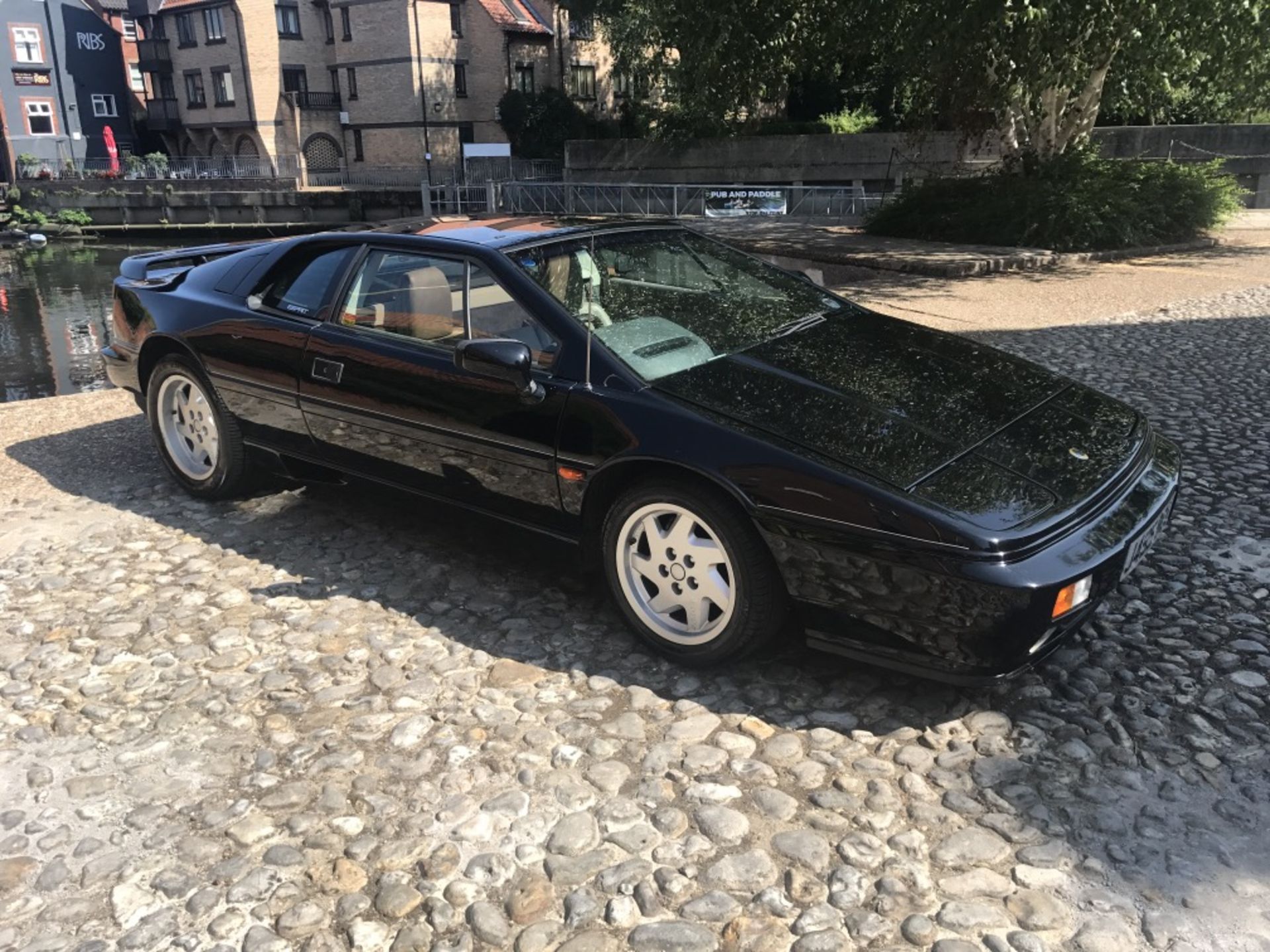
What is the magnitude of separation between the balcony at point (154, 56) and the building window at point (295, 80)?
8.53 metres

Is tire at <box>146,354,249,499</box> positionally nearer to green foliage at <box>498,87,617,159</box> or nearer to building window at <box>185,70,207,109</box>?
green foliage at <box>498,87,617,159</box>

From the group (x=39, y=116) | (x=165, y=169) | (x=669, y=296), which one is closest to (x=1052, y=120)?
(x=669, y=296)

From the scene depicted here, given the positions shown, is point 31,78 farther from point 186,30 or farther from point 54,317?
point 54,317

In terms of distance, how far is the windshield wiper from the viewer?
166 inches

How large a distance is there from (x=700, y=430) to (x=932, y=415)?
87 centimetres

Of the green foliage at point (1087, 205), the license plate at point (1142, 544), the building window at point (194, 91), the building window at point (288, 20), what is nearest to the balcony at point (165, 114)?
the building window at point (194, 91)

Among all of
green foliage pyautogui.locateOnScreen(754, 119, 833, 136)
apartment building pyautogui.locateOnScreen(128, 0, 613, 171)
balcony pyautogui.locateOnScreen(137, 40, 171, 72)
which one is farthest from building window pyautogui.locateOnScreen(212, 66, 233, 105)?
green foliage pyautogui.locateOnScreen(754, 119, 833, 136)

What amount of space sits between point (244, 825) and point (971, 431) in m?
2.64

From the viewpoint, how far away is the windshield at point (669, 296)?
3.87 meters

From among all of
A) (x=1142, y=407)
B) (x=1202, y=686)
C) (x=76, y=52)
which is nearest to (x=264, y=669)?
(x=1202, y=686)

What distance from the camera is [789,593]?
10.8 ft

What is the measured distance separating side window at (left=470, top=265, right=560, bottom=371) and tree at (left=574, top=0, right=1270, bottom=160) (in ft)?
32.1

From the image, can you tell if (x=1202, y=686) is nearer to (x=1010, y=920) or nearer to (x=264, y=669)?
(x=1010, y=920)

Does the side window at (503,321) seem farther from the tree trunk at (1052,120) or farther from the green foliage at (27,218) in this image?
the green foliage at (27,218)
